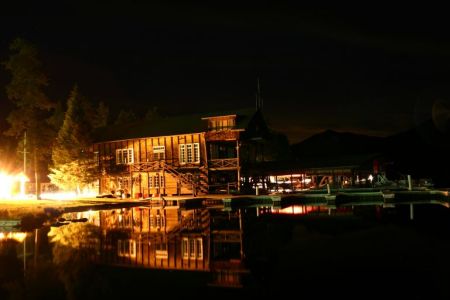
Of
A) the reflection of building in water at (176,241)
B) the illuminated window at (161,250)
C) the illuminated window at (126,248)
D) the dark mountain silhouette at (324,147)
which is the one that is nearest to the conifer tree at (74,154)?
the reflection of building in water at (176,241)

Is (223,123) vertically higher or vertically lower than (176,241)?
higher

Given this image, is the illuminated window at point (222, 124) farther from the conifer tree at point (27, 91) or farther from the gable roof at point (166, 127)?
the conifer tree at point (27, 91)

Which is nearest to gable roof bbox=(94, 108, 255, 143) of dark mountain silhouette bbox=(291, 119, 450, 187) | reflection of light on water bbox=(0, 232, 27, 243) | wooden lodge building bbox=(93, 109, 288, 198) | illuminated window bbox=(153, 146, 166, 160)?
wooden lodge building bbox=(93, 109, 288, 198)

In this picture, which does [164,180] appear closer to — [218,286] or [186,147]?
[186,147]

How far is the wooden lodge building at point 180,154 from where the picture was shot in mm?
47906

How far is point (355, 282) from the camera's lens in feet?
46.7

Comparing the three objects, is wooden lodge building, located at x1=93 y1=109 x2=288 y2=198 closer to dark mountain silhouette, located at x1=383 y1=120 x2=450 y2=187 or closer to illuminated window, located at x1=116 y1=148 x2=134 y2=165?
illuminated window, located at x1=116 y1=148 x2=134 y2=165

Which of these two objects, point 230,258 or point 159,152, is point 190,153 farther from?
point 230,258

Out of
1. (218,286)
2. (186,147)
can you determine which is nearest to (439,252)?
(218,286)

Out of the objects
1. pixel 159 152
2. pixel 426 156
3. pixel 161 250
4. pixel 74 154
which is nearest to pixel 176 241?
pixel 161 250

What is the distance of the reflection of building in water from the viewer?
58.2 ft

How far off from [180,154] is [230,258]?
31846mm

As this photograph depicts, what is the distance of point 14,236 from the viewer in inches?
1019

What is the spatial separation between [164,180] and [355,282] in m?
36.5
